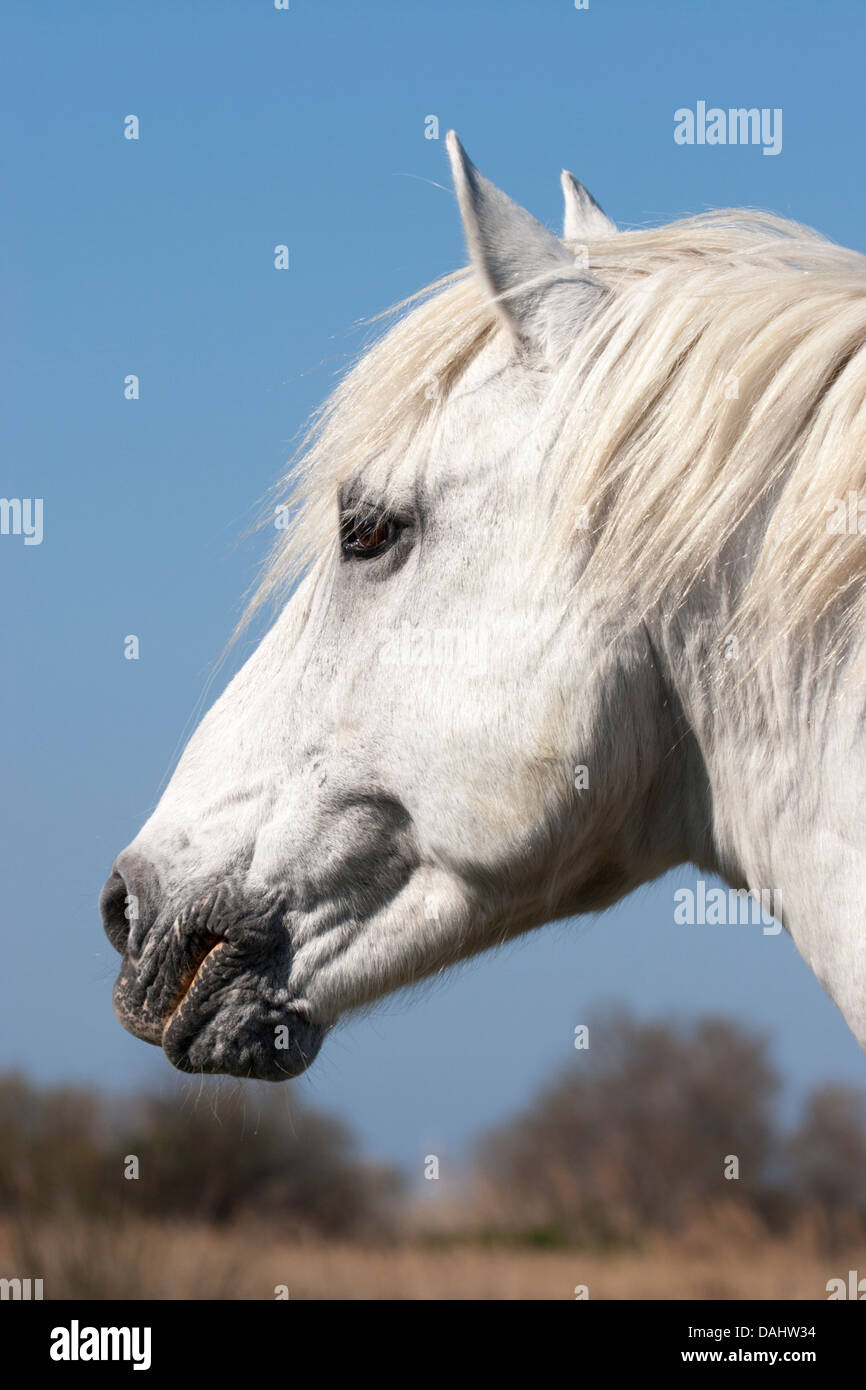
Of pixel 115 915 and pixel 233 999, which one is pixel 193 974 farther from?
pixel 115 915

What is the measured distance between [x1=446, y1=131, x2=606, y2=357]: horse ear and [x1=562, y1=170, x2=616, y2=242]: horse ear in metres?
0.61

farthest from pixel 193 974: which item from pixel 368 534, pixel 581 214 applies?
pixel 581 214

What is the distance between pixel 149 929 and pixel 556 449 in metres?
1.08

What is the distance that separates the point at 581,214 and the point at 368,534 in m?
1.08

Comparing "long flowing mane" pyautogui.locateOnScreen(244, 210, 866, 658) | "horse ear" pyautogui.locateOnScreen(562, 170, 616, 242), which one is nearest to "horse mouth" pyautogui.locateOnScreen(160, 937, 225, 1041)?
"long flowing mane" pyautogui.locateOnScreen(244, 210, 866, 658)

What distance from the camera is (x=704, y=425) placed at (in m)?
1.58

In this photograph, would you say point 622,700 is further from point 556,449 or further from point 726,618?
point 556,449

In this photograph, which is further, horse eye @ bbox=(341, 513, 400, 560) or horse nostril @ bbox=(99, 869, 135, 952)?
horse nostril @ bbox=(99, 869, 135, 952)

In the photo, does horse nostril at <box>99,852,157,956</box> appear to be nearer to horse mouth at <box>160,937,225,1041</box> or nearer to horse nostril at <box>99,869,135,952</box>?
horse nostril at <box>99,869,135,952</box>

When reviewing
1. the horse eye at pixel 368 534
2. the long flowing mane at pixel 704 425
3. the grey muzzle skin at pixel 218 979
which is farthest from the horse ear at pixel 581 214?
the grey muzzle skin at pixel 218 979

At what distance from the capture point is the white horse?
1.51 meters

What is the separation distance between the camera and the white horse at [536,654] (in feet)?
4.94

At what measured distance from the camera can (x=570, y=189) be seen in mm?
2537

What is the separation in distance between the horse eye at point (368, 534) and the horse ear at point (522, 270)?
356mm
